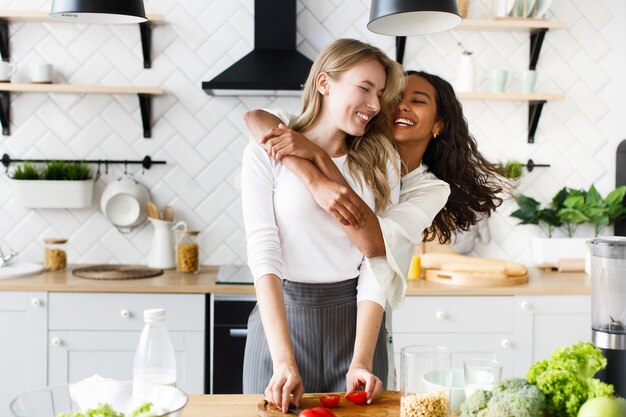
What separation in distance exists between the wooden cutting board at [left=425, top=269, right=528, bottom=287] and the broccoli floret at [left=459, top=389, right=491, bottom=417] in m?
1.98

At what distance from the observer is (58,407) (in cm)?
124

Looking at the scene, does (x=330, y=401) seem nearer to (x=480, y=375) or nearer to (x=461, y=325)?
(x=480, y=375)

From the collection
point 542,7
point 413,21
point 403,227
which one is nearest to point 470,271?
point 542,7

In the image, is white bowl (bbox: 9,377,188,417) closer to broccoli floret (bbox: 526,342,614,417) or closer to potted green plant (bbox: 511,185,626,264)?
broccoli floret (bbox: 526,342,614,417)

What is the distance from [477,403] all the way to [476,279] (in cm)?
202

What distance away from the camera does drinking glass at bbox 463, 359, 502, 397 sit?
4.16ft

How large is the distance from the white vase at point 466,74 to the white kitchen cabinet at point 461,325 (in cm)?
108

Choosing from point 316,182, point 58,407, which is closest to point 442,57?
point 316,182

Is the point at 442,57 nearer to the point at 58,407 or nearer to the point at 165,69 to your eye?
the point at 165,69

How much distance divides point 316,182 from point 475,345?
1650mm

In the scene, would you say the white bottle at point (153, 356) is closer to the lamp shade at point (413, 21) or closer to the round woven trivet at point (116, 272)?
the lamp shade at point (413, 21)

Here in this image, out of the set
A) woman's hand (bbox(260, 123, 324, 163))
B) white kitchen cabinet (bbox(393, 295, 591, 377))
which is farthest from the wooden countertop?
woman's hand (bbox(260, 123, 324, 163))

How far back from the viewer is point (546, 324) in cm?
313

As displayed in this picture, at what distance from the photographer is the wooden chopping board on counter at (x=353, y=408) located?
146 centimetres
